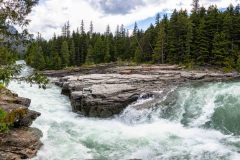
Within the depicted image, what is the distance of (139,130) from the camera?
2377 cm

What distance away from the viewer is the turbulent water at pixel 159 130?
61.6 feet

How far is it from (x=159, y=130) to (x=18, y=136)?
9425 millimetres

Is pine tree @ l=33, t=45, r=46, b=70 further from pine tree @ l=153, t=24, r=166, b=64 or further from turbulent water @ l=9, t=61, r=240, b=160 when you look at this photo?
turbulent water @ l=9, t=61, r=240, b=160

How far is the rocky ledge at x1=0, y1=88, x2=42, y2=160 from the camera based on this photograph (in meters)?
17.0

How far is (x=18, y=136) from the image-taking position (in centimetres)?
1828

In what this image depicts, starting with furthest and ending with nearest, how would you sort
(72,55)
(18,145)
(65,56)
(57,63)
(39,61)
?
1. (72,55)
2. (65,56)
3. (39,61)
4. (57,63)
5. (18,145)

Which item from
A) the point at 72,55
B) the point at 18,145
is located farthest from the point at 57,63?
the point at 18,145

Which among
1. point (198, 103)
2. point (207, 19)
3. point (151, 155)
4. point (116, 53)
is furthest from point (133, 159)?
point (116, 53)

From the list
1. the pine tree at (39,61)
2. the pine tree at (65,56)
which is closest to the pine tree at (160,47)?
the pine tree at (65,56)

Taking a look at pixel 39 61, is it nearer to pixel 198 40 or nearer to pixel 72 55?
pixel 72 55

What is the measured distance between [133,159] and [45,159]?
4509 mm

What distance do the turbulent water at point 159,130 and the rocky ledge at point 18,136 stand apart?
0.69m

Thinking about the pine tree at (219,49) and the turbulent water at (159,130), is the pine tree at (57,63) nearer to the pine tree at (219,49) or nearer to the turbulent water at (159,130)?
→ the pine tree at (219,49)

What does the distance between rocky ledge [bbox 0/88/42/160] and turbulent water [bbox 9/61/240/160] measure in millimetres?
693
